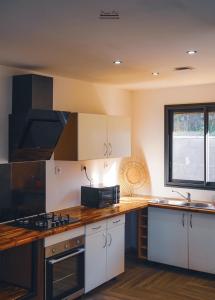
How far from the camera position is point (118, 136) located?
504 centimetres

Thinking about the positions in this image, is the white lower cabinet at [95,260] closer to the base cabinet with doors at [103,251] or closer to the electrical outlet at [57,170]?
the base cabinet with doors at [103,251]

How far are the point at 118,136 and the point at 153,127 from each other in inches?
34.6

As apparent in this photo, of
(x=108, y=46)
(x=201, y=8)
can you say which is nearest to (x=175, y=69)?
(x=108, y=46)

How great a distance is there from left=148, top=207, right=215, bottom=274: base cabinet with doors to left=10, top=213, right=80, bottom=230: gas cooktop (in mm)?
1441

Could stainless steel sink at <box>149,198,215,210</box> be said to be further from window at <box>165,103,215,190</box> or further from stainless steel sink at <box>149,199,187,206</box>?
window at <box>165,103,215,190</box>

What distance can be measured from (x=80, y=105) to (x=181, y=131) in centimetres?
156

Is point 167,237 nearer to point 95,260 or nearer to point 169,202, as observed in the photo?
point 169,202

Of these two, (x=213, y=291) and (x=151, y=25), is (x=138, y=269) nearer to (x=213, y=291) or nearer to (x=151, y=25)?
(x=213, y=291)

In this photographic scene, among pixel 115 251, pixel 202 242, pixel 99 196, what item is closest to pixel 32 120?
pixel 99 196

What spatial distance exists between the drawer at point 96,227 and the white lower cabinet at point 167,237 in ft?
3.30

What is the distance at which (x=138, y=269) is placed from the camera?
16.5 feet

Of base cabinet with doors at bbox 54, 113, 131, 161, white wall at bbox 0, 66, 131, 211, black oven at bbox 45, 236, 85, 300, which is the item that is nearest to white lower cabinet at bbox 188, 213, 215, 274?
base cabinet with doors at bbox 54, 113, 131, 161

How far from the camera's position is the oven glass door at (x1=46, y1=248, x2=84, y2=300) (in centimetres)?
359

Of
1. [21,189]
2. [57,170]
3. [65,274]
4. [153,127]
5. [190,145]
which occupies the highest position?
[153,127]
